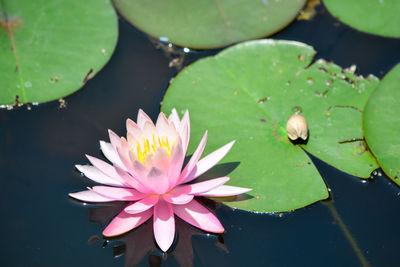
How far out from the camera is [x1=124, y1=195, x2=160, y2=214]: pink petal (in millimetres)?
2287

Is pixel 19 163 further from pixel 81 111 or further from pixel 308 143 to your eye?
pixel 308 143

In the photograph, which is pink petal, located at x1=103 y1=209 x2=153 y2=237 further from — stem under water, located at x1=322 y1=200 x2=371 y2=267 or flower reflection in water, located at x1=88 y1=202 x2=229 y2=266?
stem under water, located at x1=322 y1=200 x2=371 y2=267

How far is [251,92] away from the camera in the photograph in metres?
3.01

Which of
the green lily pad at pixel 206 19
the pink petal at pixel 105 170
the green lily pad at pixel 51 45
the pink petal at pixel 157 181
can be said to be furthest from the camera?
the green lily pad at pixel 206 19

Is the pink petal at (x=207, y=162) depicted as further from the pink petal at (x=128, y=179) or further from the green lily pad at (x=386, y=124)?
the green lily pad at (x=386, y=124)

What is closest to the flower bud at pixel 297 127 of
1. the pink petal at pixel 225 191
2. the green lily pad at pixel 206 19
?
the pink petal at pixel 225 191

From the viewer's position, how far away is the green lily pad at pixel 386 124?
2.64 meters

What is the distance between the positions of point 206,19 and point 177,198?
5.64 ft

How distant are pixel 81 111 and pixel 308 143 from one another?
171cm

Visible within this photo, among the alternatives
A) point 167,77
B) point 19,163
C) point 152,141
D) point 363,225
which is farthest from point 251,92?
point 19,163

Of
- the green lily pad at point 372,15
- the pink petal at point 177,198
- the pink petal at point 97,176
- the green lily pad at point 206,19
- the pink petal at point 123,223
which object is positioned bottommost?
the pink petal at point 123,223

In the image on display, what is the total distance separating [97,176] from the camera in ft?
8.25

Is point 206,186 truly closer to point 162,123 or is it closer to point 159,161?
point 159,161

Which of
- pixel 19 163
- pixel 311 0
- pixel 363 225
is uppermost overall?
pixel 311 0
